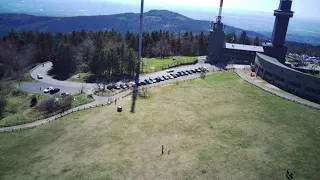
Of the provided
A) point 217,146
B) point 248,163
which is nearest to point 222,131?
point 217,146

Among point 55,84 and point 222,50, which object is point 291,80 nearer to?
point 222,50

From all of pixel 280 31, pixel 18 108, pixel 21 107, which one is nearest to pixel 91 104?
pixel 21 107

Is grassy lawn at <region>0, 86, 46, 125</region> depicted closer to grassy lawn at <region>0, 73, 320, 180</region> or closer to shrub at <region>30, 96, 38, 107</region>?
shrub at <region>30, 96, 38, 107</region>

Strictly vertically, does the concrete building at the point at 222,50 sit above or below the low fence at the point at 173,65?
above

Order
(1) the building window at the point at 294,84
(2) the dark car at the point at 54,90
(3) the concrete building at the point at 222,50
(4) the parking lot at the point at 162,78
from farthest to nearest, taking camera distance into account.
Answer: (3) the concrete building at the point at 222,50, (4) the parking lot at the point at 162,78, (2) the dark car at the point at 54,90, (1) the building window at the point at 294,84

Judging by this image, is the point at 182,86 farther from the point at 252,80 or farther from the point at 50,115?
the point at 50,115

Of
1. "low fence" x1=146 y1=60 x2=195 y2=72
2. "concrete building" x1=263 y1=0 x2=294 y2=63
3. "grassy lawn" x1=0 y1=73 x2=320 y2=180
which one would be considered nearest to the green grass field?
"grassy lawn" x1=0 y1=73 x2=320 y2=180

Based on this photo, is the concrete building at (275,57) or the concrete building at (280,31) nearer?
the concrete building at (275,57)

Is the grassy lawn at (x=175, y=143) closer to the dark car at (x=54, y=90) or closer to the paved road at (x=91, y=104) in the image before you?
the paved road at (x=91, y=104)

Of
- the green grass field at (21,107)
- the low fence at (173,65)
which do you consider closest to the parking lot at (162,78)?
the low fence at (173,65)

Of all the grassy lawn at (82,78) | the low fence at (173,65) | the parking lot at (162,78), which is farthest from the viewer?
the low fence at (173,65)
